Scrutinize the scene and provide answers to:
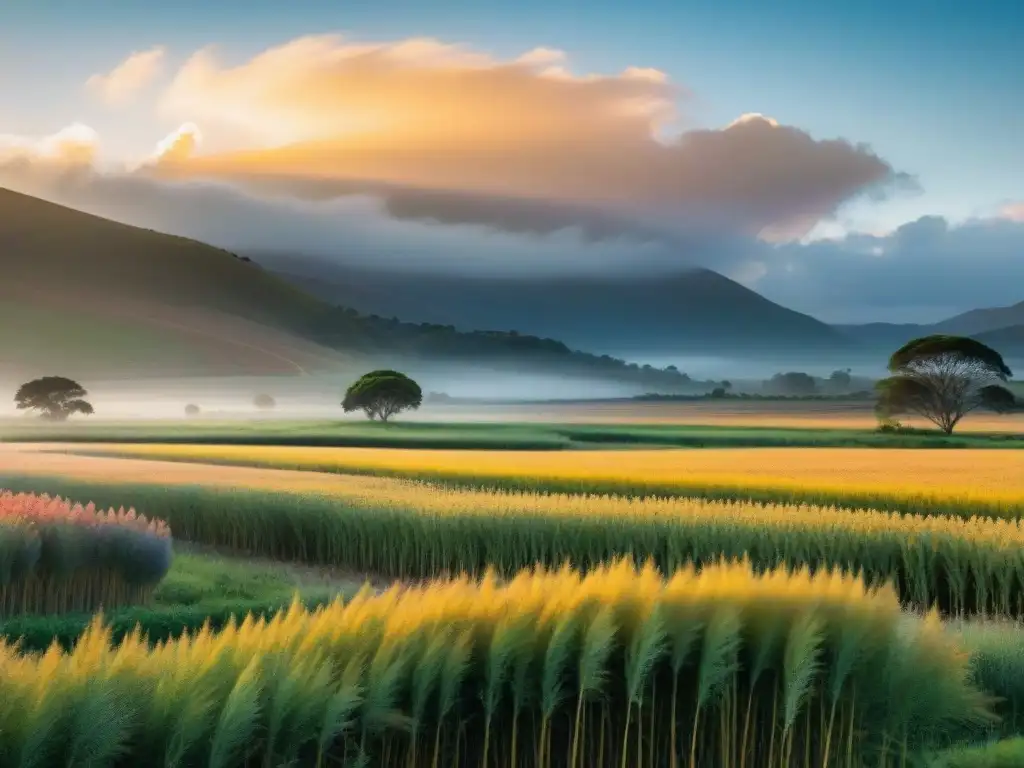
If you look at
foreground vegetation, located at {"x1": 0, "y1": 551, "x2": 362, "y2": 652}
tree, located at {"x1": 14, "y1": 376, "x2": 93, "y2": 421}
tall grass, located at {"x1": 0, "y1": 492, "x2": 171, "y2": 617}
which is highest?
tree, located at {"x1": 14, "y1": 376, "x2": 93, "y2": 421}

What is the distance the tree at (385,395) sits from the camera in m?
83.7

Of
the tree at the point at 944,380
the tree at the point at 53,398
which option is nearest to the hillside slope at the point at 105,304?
the tree at the point at 53,398

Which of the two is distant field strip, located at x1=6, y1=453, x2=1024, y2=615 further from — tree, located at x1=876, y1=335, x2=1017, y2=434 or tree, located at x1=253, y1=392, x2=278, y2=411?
tree, located at x1=253, y1=392, x2=278, y2=411

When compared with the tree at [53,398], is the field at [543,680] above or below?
below

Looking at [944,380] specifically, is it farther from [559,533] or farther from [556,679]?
[556,679]

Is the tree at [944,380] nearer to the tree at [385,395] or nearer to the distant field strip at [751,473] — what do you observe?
the distant field strip at [751,473]

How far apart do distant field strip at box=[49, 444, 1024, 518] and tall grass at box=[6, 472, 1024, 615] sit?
475 centimetres

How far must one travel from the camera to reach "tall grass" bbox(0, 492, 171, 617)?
1627 centimetres

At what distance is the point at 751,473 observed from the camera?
32094 millimetres

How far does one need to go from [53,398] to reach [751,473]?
68.0m

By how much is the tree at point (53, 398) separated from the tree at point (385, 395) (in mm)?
21373

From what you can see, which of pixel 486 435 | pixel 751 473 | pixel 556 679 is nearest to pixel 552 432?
pixel 486 435

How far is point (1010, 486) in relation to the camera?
1088 inches

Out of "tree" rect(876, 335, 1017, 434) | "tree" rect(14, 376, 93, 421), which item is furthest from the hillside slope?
"tree" rect(876, 335, 1017, 434)
